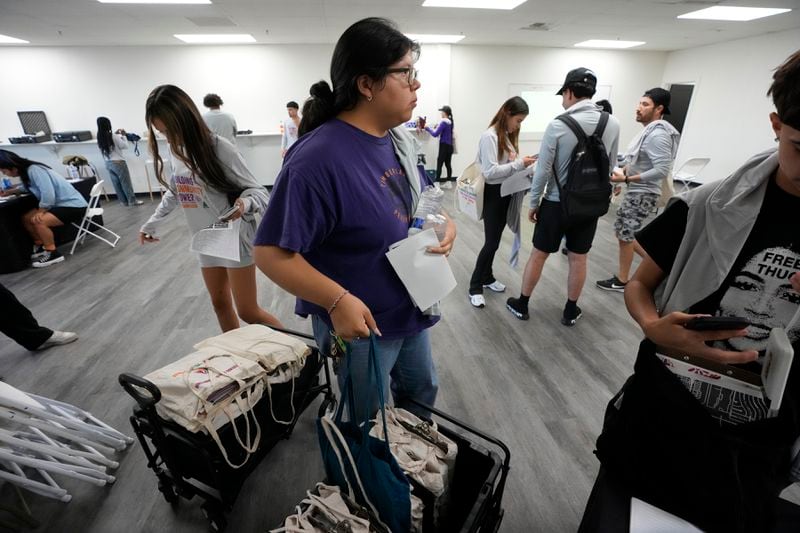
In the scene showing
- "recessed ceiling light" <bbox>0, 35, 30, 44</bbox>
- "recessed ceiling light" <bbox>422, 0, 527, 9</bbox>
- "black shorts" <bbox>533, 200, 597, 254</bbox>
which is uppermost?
"recessed ceiling light" <bbox>422, 0, 527, 9</bbox>

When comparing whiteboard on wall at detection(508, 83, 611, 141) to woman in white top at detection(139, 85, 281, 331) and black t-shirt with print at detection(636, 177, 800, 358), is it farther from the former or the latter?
black t-shirt with print at detection(636, 177, 800, 358)

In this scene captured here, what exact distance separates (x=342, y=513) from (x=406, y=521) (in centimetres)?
15

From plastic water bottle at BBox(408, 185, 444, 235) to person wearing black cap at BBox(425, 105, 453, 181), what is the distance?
20.7 ft

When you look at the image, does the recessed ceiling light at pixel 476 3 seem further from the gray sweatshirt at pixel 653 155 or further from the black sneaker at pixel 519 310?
the black sneaker at pixel 519 310

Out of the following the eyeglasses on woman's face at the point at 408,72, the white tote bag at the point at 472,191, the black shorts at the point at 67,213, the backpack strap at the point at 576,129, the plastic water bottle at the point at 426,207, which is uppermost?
the eyeglasses on woman's face at the point at 408,72

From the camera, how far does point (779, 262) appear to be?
723mm

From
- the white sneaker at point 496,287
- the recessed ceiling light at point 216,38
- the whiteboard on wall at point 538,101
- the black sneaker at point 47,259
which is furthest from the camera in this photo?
the whiteboard on wall at point 538,101

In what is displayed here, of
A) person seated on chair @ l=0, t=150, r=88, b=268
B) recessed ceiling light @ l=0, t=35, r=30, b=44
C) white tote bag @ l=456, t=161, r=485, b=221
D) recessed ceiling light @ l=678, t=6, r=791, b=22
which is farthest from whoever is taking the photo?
recessed ceiling light @ l=0, t=35, r=30, b=44

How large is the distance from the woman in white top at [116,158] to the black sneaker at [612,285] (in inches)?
291

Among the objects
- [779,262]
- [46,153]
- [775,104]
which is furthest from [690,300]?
[46,153]

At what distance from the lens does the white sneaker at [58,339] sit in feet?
8.21

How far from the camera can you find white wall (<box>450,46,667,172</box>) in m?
7.70

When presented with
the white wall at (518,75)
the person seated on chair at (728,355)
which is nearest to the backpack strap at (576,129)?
the person seated on chair at (728,355)

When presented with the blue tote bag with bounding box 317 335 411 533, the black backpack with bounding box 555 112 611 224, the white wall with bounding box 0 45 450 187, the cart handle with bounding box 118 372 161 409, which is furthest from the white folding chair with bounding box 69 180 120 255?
the black backpack with bounding box 555 112 611 224
